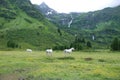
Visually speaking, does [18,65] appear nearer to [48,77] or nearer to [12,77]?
[12,77]

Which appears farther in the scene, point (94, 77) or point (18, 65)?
point (18, 65)

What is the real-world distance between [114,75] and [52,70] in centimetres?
1145

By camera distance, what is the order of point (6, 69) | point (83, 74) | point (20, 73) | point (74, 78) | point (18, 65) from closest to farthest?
point (74, 78) → point (83, 74) → point (20, 73) → point (6, 69) → point (18, 65)

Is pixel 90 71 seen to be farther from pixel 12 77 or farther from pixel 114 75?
pixel 12 77

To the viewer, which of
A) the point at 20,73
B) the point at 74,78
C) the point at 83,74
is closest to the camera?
the point at 74,78

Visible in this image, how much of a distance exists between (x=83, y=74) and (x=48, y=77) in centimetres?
588

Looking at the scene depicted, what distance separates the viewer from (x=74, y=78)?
1690 inches

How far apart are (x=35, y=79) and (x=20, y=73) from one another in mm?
6531

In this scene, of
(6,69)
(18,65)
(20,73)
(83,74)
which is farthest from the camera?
(18,65)

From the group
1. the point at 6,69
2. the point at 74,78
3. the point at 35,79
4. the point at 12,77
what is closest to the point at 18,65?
the point at 6,69

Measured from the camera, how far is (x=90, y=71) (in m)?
48.5

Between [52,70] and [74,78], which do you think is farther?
[52,70]

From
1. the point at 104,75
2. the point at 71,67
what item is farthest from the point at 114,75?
the point at 71,67

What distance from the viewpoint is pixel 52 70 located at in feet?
164
